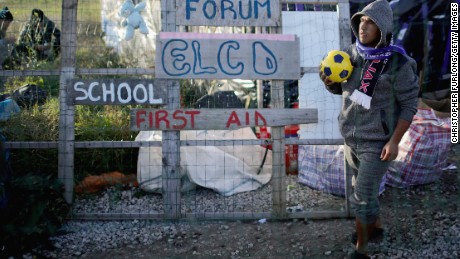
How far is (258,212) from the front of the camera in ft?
16.3

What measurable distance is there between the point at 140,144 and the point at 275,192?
1.32 metres

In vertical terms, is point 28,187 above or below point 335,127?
below

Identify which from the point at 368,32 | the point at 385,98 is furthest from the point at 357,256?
the point at 368,32

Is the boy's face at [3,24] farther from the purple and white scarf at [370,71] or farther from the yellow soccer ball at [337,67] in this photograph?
the purple and white scarf at [370,71]

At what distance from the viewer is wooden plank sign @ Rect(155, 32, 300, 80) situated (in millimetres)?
4707

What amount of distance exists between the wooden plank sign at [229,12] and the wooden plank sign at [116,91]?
64 centimetres

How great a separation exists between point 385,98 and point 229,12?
1691mm

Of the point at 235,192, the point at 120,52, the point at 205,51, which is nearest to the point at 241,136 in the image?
the point at 235,192

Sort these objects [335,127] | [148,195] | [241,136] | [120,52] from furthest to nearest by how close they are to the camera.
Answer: [120,52] → [241,136] → [148,195] → [335,127]

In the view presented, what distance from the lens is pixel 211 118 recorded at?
15.7ft

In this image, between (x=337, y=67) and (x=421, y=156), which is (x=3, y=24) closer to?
(x=337, y=67)

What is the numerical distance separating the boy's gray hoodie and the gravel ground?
3.36 ft

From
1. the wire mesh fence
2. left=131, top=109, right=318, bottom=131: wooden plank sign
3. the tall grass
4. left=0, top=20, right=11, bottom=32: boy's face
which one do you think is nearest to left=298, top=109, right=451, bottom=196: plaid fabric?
the wire mesh fence

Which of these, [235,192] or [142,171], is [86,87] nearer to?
[142,171]
